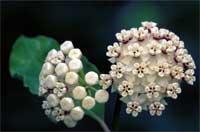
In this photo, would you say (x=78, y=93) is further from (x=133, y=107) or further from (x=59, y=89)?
(x=133, y=107)

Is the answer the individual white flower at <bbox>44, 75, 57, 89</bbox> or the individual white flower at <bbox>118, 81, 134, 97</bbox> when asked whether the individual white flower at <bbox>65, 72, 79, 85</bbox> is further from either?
the individual white flower at <bbox>118, 81, 134, 97</bbox>

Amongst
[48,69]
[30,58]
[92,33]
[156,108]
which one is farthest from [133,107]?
[92,33]

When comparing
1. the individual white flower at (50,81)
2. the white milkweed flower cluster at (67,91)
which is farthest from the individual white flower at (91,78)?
the individual white flower at (50,81)

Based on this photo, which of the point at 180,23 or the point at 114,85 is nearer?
the point at 114,85

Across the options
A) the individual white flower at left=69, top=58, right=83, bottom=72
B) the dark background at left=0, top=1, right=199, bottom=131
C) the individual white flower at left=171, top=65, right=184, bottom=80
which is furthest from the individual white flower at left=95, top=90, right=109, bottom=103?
the dark background at left=0, top=1, right=199, bottom=131

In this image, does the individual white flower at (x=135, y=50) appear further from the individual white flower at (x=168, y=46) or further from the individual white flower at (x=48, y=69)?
the individual white flower at (x=48, y=69)

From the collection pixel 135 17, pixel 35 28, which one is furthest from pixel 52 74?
pixel 35 28

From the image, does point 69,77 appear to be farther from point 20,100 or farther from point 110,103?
A: point 20,100
